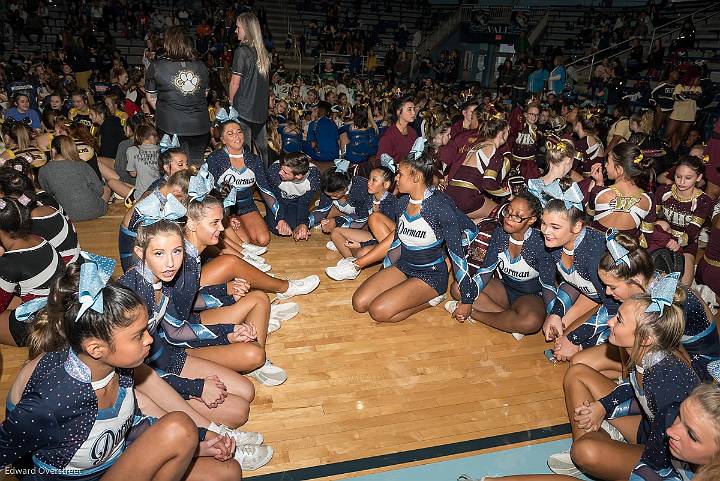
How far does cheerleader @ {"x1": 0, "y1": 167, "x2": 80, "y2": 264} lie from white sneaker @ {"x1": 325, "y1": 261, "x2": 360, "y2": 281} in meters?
1.87

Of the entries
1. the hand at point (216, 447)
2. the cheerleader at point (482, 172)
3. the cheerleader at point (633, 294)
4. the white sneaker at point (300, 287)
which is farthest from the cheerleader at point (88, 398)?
the cheerleader at point (482, 172)

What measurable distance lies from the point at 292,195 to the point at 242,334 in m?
2.17

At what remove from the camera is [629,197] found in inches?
149

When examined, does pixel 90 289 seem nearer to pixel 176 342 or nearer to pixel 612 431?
pixel 176 342

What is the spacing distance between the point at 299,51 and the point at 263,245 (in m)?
13.0

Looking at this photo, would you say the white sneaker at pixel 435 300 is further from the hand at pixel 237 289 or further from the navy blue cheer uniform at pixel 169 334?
the navy blue cheer uniform at pixel 169 334

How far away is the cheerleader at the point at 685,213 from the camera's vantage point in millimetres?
4145

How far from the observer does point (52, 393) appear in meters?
1.67

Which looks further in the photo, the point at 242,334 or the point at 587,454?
the point at 242,334

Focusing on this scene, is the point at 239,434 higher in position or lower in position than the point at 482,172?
lower

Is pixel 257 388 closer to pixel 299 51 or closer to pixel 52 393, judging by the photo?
pixel 52 393

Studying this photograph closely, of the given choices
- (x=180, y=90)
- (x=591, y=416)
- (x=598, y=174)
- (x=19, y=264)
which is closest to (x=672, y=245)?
(x=598, y=174)

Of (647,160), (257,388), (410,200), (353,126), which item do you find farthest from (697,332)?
(353,126)

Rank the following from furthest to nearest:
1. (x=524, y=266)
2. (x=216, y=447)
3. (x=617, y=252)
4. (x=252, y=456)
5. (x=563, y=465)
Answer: (x=524, y=266) → (x=617, y=252) → (x=563, y=465) → (x=252, y=456) → (x=216, y=447)
